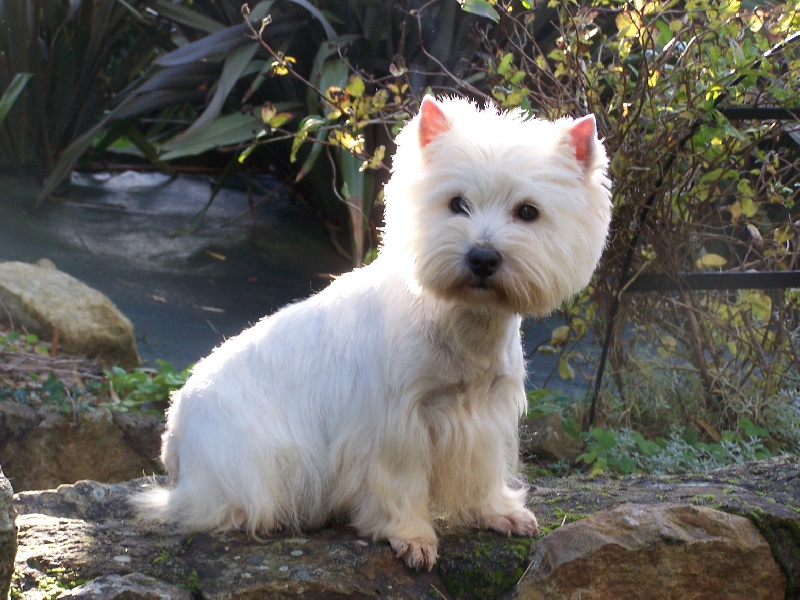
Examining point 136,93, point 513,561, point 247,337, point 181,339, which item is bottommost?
point 181,339

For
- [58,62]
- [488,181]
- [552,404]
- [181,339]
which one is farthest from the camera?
[58,62]

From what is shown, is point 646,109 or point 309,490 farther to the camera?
point 646,109

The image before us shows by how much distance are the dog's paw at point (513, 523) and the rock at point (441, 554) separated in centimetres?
4

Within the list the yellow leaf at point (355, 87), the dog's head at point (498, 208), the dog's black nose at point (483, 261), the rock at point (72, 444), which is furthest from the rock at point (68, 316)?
the dog's black nose at point (483, 261)

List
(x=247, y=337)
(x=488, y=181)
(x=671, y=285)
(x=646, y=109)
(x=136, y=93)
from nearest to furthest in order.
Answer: (x=488, y=181)
(x=247, y=337)
(x=646, y=109)
(x=671, y=285)
(x=136, y=93)

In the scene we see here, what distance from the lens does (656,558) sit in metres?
3.01

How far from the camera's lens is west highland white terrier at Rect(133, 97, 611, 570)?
2787 mm

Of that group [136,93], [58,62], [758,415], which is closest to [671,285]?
[758,415]

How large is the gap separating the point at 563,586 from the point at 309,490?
0.91 m

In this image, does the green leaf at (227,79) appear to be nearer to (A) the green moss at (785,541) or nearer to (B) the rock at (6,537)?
(B) the rock at (6,537)

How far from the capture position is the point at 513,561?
308cm

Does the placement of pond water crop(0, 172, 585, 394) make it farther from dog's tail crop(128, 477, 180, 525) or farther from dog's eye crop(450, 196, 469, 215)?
dog's eye crop(450, 196, 469, 215)

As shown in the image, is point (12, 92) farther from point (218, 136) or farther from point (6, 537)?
point (6, 537)

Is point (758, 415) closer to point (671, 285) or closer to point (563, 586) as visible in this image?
point (671, 285)
